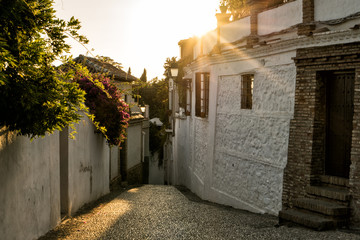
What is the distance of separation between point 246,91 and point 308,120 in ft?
9.27

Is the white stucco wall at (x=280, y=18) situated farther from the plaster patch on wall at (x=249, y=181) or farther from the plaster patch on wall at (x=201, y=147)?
the plaster patch on wall at (x=201, y=147)

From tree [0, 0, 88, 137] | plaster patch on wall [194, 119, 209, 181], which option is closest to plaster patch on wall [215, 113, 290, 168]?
plaster patch on wall [194, 119, 209, 181]

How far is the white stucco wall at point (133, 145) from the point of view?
67.1ft

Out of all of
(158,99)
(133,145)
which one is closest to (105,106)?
(133,145)

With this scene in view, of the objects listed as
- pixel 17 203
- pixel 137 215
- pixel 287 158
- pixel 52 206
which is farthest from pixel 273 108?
pixel 17 203

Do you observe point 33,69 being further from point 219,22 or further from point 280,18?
point 219,22

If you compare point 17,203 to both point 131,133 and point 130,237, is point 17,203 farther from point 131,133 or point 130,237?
point 131,133

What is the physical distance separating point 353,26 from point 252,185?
4.92 meters

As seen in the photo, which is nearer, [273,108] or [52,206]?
[52,206]

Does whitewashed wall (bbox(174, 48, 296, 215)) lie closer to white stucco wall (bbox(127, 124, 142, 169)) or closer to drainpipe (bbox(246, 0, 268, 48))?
drainpipe (bbox(246, 0, 268, 48))

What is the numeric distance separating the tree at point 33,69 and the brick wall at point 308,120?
17.3ft

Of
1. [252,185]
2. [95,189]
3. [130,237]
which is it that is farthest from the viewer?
[95,189]

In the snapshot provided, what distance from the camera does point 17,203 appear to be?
19.9ft

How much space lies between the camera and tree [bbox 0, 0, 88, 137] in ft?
15.8
